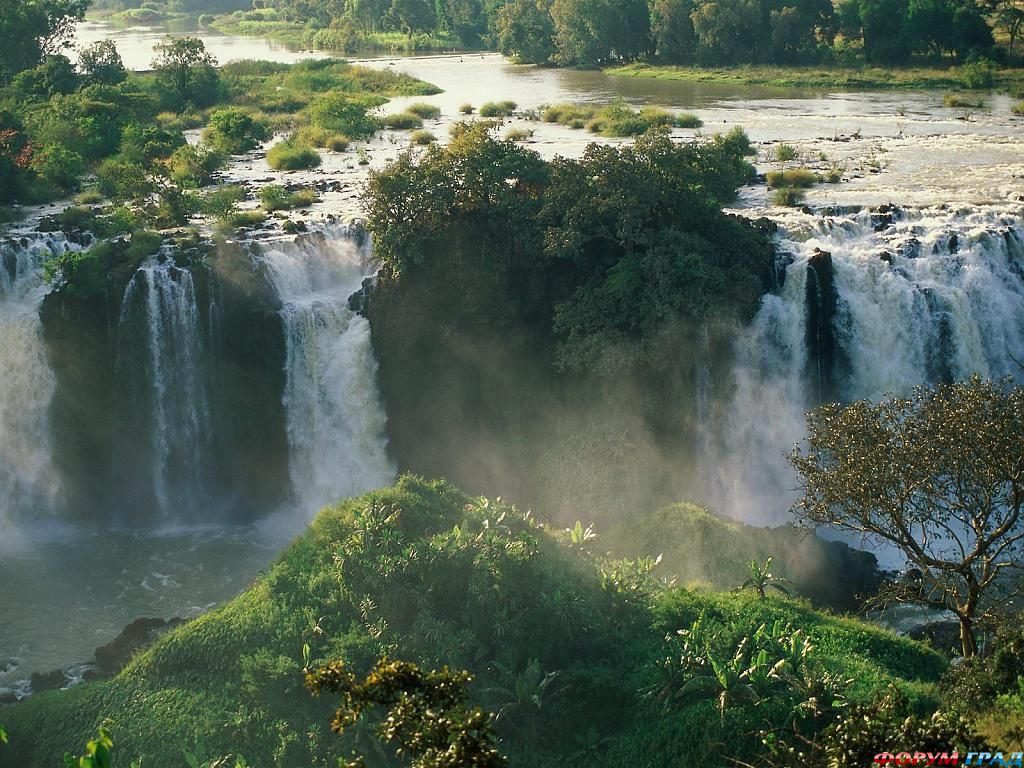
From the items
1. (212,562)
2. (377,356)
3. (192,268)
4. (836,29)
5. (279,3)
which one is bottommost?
(212,562)

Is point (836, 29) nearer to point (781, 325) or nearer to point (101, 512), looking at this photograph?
point (781, 325)

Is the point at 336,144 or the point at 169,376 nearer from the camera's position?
the point at 169,376

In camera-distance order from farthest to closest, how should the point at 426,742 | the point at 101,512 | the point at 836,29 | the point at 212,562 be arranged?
the point at 836,29 → the point at 101,512 → the point at 212,562 → the point at 426,742

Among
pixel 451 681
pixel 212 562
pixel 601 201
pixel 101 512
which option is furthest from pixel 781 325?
pixel 451 681

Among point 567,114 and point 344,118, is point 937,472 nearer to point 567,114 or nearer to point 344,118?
point 567,114

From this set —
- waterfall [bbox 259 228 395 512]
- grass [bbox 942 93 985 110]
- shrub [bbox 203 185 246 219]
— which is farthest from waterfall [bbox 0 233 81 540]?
grass [bbox 942 93 985 110]

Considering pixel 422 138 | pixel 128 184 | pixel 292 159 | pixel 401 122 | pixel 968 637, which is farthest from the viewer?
pixel 401 122

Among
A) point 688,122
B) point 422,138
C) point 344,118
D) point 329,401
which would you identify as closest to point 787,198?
point 329,401
